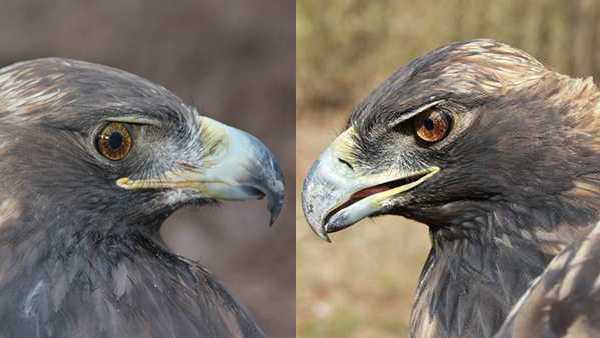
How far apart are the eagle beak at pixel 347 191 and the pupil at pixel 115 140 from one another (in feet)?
1.61

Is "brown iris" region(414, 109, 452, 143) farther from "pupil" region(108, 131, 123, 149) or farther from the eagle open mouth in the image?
"pupil" region(108, 131, 123, 149)

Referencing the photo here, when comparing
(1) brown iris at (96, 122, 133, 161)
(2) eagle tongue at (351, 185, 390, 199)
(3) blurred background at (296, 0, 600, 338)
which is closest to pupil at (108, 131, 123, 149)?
(1) brown iris at (96, 122, 133, 161)

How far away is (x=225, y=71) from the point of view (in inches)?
301

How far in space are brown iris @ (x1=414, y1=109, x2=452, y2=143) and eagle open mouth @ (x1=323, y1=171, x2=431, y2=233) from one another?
0.10 meters

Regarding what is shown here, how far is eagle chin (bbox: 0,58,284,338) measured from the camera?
271 cm

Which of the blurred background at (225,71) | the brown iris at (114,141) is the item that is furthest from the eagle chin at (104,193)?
the blurred background at (225,71)

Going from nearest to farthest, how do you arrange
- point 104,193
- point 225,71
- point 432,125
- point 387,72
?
point 432,125
point 104,193
point 225,71
point 387,72

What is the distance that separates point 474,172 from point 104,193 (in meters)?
0.95

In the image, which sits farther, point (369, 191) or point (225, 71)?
point (225, 71)

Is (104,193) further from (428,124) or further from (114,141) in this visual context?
(428,124)

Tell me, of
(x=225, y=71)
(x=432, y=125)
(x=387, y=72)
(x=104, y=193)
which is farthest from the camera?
(x=387, y=72)

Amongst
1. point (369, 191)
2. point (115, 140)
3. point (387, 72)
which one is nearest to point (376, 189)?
point (369, 191)

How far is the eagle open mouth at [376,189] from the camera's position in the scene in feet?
9.14

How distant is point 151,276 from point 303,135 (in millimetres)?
7187
